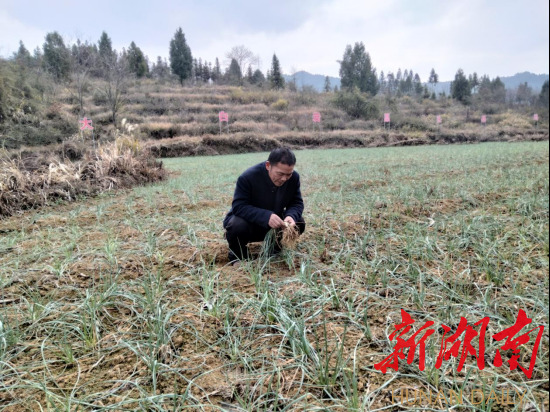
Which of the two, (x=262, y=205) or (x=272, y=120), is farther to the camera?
(x=272, y=120)

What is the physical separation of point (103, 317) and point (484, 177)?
6048mm

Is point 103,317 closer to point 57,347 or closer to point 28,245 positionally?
point 57,347

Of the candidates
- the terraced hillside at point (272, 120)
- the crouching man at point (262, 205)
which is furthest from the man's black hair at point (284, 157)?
the terraced hillside at point (272, 120)

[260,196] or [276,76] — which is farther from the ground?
[276,76]

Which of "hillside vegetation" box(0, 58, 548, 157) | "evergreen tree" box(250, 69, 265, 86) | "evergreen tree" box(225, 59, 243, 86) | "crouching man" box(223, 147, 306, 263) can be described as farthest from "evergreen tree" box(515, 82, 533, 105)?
"evergreen tree" box(250, 69, 265, 86)

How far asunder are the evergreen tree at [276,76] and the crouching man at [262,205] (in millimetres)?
44743

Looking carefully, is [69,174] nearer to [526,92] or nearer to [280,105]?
[526,92]

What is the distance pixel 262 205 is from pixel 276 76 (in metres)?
48.5

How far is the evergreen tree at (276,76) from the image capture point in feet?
147

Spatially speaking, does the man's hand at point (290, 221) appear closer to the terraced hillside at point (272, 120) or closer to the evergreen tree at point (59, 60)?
the terraced hillside at point (272, 120)

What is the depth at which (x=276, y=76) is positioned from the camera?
153 ft

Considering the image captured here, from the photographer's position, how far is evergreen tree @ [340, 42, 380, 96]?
4794cm

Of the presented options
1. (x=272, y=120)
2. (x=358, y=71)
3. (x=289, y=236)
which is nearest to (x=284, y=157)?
(x=289, y=236)

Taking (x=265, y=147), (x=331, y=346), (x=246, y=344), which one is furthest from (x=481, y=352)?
(x=265, y=147)
